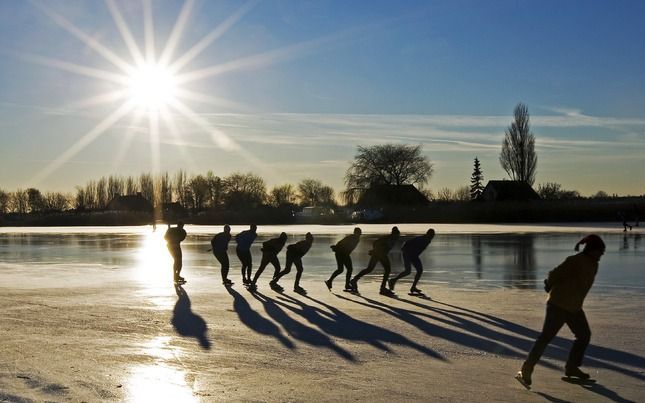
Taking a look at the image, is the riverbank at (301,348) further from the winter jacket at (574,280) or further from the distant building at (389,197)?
the distant building at (389,197)

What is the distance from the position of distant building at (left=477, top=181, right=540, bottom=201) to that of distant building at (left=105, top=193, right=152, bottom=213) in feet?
191

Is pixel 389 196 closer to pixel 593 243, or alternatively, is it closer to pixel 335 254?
pixel 335 254

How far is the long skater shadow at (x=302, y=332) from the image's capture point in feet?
27.5

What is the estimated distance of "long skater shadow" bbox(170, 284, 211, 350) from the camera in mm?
9141

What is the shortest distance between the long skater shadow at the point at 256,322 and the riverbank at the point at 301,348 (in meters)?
0.03

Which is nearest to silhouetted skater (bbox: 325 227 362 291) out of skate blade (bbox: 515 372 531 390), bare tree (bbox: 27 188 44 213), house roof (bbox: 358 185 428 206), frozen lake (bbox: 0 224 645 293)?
frozen lake (bbox: 0 224 645 293)

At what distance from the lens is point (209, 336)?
9227mm

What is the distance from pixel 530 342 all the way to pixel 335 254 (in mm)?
6799

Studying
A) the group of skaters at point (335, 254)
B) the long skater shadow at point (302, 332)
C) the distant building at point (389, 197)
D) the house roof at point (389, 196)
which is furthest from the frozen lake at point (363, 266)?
the house roof at point (389, 196)

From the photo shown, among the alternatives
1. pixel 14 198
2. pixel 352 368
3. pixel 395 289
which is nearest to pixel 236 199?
pixel 14 198

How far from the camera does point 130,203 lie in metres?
124

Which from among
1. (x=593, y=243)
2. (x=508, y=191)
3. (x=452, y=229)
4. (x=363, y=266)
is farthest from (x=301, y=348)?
(x=508, y=191)

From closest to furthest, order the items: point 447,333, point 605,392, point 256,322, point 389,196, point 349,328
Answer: point 605,392 → point 447,333 → point 349,328 → point 256,322 → point 389,196

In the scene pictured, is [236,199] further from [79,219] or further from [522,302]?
[522,302]
